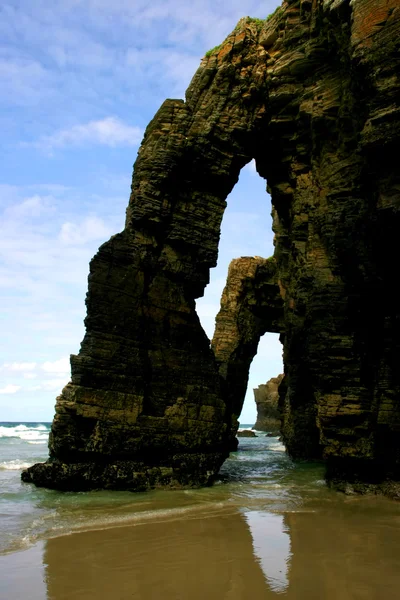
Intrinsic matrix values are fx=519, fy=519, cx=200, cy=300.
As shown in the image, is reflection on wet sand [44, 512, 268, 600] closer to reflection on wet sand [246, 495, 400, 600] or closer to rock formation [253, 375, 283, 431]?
reflection on wet sand [246, 495, 400, 600]

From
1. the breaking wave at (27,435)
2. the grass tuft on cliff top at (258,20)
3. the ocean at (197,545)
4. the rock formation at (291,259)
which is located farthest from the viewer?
the breaking wave at (27,435)

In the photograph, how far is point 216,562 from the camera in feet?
24.6

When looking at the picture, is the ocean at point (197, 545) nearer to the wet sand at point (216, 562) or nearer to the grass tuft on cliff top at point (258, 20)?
the wet sand at point (216, 562)

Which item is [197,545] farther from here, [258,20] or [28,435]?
[28,435]

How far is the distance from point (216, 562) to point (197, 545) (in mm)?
1079

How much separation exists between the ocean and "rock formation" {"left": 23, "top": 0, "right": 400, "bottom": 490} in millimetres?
1626

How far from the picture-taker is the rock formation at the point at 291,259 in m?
14.5

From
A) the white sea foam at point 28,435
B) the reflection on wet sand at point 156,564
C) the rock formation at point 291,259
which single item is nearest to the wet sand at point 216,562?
the reflection on wet sand at point 156,564

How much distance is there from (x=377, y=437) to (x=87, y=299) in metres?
9.46

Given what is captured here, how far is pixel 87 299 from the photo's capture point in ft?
52.3

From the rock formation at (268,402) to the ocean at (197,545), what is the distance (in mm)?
60680

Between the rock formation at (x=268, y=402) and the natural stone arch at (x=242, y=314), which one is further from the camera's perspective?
the rock formation at (x=268, y=402)

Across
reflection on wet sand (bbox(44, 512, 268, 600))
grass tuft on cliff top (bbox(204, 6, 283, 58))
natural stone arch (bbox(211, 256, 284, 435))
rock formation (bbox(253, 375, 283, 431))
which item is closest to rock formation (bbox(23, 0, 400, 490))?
grass tuft on cliff top (bbox(204, 6, 283, 58))

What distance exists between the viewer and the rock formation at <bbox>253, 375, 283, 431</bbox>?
74.2 metres
